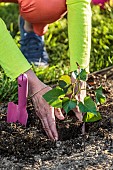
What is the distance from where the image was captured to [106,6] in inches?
135

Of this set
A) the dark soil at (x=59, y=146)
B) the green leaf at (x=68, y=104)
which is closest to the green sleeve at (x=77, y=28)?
the green leaf at (x=68, y=104)

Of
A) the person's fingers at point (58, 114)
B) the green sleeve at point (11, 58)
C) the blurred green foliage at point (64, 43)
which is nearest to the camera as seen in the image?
the green sleeve at point (11, 58)

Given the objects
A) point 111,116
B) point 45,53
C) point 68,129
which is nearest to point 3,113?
point 68,129

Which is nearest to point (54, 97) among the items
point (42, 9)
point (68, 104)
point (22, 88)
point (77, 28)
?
point (68, 104)

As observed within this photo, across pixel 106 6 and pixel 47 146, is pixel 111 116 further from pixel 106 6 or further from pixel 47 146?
pixel 106 6

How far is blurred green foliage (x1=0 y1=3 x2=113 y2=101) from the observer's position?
3027 millimetres

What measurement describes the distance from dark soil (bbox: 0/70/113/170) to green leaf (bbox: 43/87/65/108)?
19cm

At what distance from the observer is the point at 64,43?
11.5 ft

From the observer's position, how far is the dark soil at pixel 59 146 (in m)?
2.11

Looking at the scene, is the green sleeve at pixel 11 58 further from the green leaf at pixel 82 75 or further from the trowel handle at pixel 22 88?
the green leaf at pixel 82 75

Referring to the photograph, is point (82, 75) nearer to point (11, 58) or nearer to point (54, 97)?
point (54, 97)

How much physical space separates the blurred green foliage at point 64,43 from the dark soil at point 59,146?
1.52 ft

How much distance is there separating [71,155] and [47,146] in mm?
116

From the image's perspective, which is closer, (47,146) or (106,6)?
(47,146)
